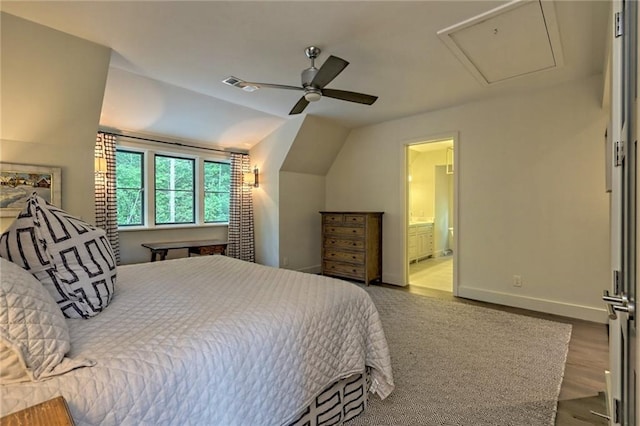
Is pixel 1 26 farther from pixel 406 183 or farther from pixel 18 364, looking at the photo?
pixel 406 183

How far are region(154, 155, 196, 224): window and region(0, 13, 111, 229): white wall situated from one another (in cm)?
133

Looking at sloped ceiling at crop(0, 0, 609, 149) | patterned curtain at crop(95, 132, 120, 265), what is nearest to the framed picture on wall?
patterned curtain at crop(95, 132, 120, 265)

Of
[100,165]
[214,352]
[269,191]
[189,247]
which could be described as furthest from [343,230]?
[214,352]

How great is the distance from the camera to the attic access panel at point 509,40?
6.87 feet

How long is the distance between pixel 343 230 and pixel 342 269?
61 centimetres

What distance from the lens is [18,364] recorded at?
0.83 m

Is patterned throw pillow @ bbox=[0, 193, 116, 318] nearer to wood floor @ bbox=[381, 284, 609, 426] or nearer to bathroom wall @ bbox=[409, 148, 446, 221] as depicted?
wood floor @ bbox=[381, 284, 609, 426]

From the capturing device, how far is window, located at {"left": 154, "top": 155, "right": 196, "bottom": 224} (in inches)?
179

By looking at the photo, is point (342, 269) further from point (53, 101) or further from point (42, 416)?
point (42, 416)

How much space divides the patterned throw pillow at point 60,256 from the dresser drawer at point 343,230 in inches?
138

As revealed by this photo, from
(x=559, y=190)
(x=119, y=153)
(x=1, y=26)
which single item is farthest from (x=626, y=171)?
Result: (x=119, y=153)

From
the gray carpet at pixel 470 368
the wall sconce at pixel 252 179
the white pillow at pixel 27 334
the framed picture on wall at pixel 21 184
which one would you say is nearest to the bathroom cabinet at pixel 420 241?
the gray carpet at pixel 470 368

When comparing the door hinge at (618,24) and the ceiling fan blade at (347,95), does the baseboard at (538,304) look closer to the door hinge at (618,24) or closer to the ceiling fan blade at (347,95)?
the ceiling fan blade at (347,95)

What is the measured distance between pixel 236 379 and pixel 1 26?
2.87 metres
